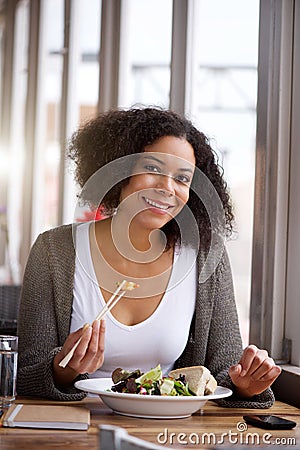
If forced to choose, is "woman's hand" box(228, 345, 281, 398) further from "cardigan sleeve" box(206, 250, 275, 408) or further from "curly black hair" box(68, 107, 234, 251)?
Result: "curly black hair" box(68, 107, 234, 251)

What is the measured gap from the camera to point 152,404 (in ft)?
6.24

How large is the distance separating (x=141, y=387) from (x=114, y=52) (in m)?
2.45

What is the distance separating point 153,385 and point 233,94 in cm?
201

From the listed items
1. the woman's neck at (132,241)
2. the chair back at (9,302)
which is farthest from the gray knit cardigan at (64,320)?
the chair back at (9,302)

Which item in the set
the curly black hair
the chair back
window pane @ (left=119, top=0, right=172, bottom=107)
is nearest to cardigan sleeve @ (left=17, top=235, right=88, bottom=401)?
the curly black hair

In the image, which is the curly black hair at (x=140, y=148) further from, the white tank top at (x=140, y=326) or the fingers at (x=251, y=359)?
the fingers at (x=251, y=359)

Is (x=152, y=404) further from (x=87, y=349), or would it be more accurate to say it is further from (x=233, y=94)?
(x=233, y=94)

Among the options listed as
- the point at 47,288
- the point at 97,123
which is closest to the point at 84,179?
the point at 97,123

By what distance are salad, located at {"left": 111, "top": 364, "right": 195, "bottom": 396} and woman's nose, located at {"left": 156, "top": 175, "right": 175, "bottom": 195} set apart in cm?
53

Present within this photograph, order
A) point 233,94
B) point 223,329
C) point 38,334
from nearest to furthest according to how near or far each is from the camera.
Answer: point 38,334 < point 223,329 < point 233,94

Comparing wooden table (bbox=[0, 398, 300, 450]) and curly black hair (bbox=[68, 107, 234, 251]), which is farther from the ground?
curly black hair (bbox=[68, 107, 234, 251])

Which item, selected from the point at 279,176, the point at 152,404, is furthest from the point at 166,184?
the point at 152,404

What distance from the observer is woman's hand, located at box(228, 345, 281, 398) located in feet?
6.83

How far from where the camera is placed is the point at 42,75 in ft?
18.8
